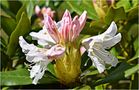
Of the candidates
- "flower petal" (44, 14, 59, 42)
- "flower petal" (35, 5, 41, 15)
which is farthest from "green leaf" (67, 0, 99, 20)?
"flower petal" (44, 14, 59, 42)

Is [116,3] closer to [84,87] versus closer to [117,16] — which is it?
[117,16]

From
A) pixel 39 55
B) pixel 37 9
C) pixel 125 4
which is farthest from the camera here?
pixel 37 9

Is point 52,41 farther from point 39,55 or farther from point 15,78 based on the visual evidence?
point 15,78

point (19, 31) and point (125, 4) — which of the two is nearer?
point (19, 31)

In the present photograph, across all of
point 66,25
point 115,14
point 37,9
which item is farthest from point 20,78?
point 37,9

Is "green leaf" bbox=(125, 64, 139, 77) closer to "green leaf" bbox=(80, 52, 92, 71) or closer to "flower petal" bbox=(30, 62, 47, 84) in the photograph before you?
"green leaf" bbox=(80, 52, 92, 71)

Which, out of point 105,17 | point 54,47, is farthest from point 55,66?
point 105,17
